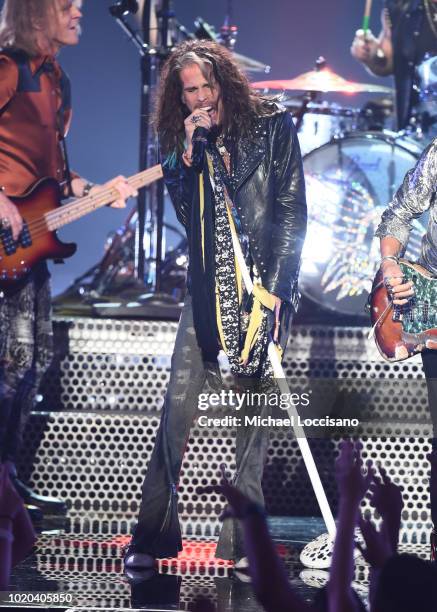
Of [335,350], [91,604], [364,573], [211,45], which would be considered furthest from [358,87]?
[91,604]

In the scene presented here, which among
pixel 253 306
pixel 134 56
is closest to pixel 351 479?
pixel 253 306

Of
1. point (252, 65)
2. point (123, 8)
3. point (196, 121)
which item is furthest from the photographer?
point (252, 65)

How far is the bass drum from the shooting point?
5262 millimetres

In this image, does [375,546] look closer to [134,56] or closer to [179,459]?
[179,459]

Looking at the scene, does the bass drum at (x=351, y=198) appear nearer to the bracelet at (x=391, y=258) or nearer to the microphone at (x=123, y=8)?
the microphone at (x=123, y=8)

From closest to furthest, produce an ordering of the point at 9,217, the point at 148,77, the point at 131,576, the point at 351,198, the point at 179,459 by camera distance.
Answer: the point at 131,576 → the point at 179,459 → the point at 9,217 → the point at 148,77 → the point at 351,198

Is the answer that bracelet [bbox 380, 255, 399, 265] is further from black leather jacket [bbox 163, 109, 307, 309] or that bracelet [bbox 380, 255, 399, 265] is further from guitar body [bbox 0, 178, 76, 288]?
guitar body [bbox 0, 178, 76, 288]

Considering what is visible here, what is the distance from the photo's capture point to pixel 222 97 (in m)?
3.37

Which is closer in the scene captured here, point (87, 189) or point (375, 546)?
point (375, 546)

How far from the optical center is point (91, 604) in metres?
2.65

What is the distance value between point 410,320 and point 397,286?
0.14 meters

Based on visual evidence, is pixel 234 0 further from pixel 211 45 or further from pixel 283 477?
pixel 283 477

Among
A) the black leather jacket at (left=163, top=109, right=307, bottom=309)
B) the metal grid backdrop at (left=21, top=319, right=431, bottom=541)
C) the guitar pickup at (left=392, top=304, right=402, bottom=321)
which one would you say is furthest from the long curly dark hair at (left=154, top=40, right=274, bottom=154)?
the metal grid backdrop at (left=21, top=319, right=431, bottom=541)

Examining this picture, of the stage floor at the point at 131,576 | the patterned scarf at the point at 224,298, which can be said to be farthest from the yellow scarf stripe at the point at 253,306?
the stage floor at the point at 131,576
